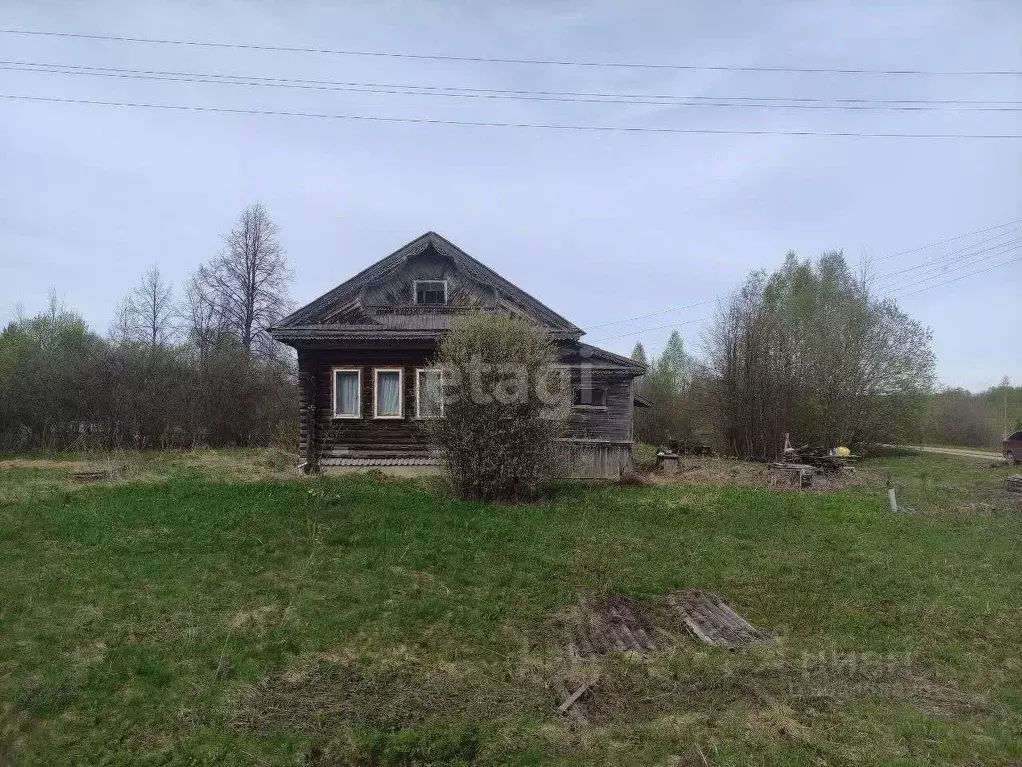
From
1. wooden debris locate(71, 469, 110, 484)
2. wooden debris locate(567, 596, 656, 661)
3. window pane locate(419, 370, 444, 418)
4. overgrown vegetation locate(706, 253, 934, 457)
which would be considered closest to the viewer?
wooden debris locate(567, 596, 656, 661)

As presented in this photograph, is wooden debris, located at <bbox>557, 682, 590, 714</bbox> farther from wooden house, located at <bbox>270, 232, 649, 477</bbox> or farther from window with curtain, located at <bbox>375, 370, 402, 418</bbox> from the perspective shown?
window with curtain, located at <bbox>375, 370, 402, 418</bbox>

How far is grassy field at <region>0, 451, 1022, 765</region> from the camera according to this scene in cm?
451

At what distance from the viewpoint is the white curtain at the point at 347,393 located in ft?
57.7

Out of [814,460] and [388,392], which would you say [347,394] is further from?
[814,460]

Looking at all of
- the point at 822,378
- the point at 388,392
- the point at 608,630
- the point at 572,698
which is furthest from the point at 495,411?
the point at 822,378

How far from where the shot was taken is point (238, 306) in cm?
3631

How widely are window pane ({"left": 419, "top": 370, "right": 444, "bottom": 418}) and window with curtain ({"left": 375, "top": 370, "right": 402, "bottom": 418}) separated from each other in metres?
4.87

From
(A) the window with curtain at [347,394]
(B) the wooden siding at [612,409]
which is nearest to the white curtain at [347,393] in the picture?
(A) the window with curtain at [347,394]

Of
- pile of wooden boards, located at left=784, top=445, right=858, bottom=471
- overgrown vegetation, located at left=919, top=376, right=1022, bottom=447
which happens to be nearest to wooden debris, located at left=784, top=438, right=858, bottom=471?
pile of wooden boards, located at left=784, top=445, right=858, bottom=471

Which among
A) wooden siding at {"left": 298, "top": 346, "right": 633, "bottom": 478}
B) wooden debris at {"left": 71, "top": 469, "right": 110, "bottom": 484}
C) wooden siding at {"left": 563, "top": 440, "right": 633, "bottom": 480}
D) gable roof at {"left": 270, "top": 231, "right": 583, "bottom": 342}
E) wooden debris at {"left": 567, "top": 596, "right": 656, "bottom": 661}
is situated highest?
gable roof at {"left": 270, "top": 231, "right": 583, "bottom": 342}

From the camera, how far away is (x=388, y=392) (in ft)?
57.9

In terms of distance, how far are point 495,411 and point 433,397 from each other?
4.53 feet

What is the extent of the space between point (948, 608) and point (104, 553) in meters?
11.0

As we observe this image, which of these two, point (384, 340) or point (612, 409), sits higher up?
point (384, 340)
